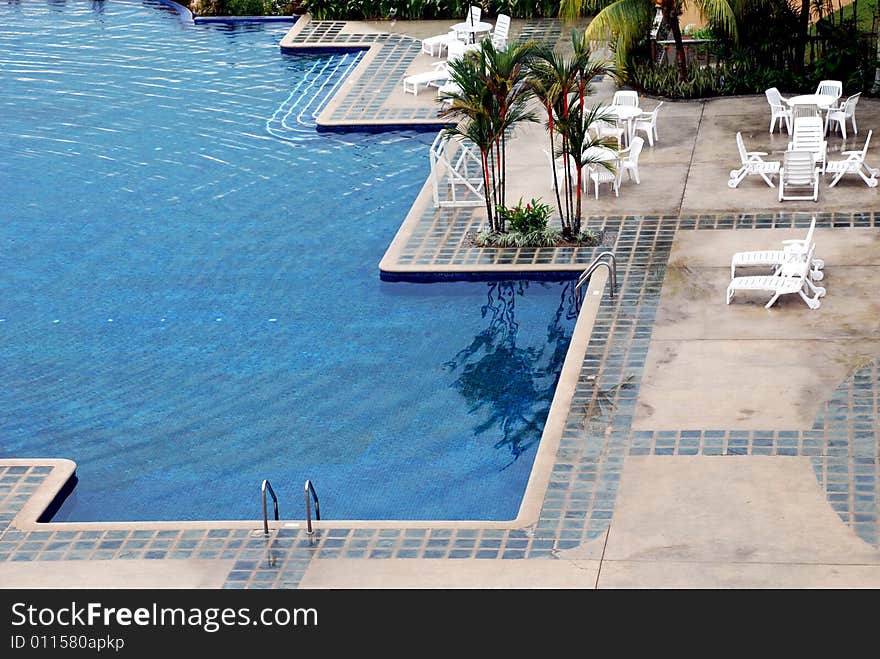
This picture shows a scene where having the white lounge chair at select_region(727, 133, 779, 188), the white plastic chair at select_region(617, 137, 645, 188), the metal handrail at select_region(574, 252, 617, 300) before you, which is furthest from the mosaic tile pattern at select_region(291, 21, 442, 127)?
the metal handrail at select_region(574, 252, 617, 300)

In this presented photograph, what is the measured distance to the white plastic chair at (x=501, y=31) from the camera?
3167 centimetres

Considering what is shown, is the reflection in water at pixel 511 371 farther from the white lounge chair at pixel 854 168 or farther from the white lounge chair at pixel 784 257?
the white lounge chair at pixel 854 168

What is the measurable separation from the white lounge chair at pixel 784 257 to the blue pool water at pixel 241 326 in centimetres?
239

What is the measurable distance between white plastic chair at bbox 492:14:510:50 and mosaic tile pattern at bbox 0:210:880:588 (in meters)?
13.8

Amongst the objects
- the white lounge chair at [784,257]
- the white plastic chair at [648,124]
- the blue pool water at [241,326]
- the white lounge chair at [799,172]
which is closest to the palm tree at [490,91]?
the blue pool water at [241,326]

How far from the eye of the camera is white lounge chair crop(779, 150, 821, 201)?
75.5ft

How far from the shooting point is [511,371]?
1912 centimetres

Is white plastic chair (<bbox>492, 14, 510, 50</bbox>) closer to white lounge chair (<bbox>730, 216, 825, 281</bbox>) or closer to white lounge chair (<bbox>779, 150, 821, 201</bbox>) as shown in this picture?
white lounge chair (<bbox>779, 150, 821, 201</bbox>)

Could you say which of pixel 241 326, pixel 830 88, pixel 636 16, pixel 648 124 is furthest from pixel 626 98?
pixel 241 326

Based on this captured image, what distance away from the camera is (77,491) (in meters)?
17.0

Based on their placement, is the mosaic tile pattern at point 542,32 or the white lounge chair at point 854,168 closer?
the white lounge chair at point 854,168

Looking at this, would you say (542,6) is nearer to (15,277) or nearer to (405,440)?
(15,277)

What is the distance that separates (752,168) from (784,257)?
13.7ft

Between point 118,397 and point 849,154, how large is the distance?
12110mm
